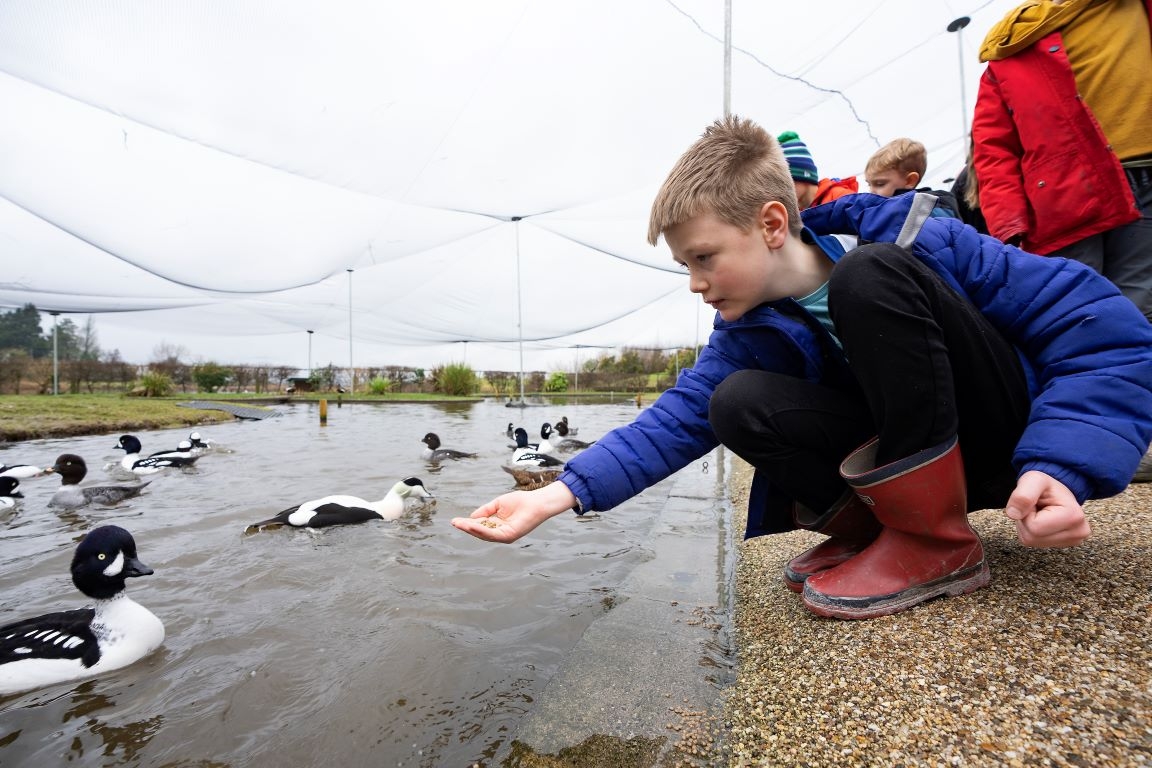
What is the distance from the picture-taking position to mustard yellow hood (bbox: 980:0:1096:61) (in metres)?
2.03

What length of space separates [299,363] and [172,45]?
73.2 ft

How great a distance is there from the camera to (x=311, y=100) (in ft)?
23.7

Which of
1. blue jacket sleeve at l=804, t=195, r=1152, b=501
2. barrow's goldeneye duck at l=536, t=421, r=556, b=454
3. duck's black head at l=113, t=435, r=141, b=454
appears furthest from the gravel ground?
duck's black head at l=113, t=435, r=141, b=454

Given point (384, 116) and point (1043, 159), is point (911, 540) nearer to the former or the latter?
point (1043, 159)

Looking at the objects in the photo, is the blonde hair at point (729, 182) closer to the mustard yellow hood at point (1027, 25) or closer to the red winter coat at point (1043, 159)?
the red winter coat at point (1043, 159)

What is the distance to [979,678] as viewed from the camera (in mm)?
1020

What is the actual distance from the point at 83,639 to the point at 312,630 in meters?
0.82

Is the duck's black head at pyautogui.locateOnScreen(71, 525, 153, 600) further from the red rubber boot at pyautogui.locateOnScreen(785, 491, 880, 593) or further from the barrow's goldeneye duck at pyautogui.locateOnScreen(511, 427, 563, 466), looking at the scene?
the barrow's goldeneye duck at pyautogui.locateOnScreen(511, 427, 563, 466)

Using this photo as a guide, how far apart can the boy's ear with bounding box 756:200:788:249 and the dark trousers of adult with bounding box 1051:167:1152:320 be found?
4.37 ft

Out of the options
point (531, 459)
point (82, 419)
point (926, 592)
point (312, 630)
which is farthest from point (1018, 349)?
point (82, 419)

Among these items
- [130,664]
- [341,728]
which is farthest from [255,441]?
[341,728]

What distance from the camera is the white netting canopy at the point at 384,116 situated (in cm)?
643

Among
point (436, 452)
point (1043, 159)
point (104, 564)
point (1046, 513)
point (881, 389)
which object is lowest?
point (436, 452)

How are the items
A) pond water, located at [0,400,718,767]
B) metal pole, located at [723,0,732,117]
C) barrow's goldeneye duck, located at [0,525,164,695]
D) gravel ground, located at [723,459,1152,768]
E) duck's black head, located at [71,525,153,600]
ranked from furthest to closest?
1. metal pole, located at [723,0,732,117]
2. duck's black head, located at [71,525,153,600]
3. barrow's goldeneye duck, located at [0,525,164,695]
4. pond water, located at [0,400,718,767]
5. gravel ground, located at [723,459,1152,768]
